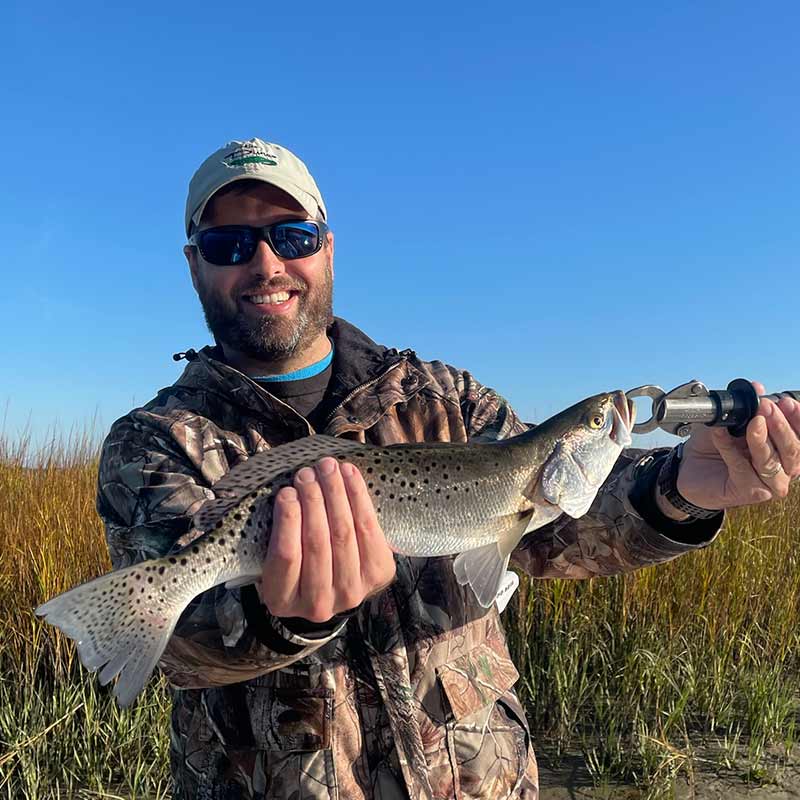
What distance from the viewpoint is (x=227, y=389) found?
316 cm

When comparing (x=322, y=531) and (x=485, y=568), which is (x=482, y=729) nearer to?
(x=485, y=568)

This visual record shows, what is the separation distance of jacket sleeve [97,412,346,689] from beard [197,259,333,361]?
2.06 ft

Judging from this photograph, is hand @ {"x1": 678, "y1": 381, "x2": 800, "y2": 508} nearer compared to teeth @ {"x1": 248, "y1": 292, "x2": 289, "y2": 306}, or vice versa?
hand @ {"x1": 678, "y1": 381, "x2": 800, "y2": 508}

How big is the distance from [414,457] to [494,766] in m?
1.23

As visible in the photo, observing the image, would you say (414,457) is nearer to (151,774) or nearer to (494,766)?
(494,766)

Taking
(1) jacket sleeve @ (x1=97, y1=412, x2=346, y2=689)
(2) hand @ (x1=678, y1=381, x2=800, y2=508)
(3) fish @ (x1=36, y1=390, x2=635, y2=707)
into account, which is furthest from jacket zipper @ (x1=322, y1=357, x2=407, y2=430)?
(2) hand @ (x1=678, y1=381, x2=800, y2=508)

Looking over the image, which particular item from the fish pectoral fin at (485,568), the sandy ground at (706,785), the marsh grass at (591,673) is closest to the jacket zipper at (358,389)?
the fish pectoral fin at (485,568)

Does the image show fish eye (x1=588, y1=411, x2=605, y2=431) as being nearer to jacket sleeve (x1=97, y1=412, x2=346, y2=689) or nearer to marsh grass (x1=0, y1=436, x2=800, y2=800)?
jacket sleeve (x1=97, y1=412, x2=346, y2=689)

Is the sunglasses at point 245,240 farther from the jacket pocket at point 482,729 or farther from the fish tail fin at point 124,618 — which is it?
the jacket pocket at point 482,729

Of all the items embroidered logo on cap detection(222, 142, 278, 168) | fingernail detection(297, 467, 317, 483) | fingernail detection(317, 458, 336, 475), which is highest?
embroidered logo on cap detection(222, 142, 278, 168)

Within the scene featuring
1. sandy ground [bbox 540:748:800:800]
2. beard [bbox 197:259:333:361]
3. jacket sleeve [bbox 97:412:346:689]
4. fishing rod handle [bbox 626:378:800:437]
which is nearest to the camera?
jacket sleeve [bbox 97:412:346:689]

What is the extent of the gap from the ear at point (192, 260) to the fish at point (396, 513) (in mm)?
1351

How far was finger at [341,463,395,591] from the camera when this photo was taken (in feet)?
7.98

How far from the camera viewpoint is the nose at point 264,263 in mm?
3443
